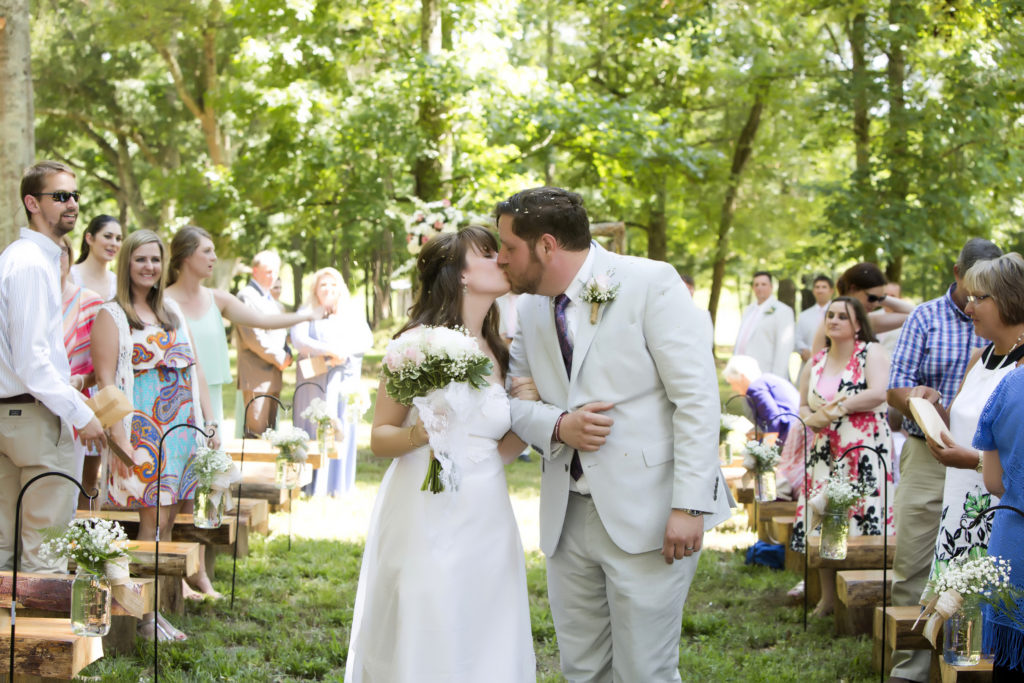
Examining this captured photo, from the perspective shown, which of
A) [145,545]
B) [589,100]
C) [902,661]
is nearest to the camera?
[902,661]

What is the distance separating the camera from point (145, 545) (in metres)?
5.62

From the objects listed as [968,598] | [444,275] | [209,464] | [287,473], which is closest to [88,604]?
[209,464]

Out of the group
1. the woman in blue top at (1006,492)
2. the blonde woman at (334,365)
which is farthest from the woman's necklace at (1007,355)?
the blonde woman at (334,365)

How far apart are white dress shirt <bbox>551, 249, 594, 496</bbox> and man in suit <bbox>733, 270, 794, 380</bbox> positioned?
916 centimetres

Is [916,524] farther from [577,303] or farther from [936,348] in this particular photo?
[577,303]

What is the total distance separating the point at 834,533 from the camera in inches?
227

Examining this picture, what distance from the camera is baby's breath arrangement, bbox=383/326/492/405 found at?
11.5ft

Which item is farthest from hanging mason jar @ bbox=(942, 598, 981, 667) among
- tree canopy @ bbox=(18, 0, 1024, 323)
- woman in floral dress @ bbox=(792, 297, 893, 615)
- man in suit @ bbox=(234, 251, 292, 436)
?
tree canopy @ bbox=(18, 0, 1024, 323)

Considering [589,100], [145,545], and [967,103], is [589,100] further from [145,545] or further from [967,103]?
[145,545]

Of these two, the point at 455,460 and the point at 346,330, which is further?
the point at 346,330

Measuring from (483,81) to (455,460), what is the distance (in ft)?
37.6

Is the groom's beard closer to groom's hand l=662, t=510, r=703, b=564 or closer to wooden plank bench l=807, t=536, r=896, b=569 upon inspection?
groom's hand l=662, t=510, r=703, b=564

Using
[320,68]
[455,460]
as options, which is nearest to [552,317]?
[455,460]

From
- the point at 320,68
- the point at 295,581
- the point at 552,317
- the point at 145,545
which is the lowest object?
the point at 295,581
